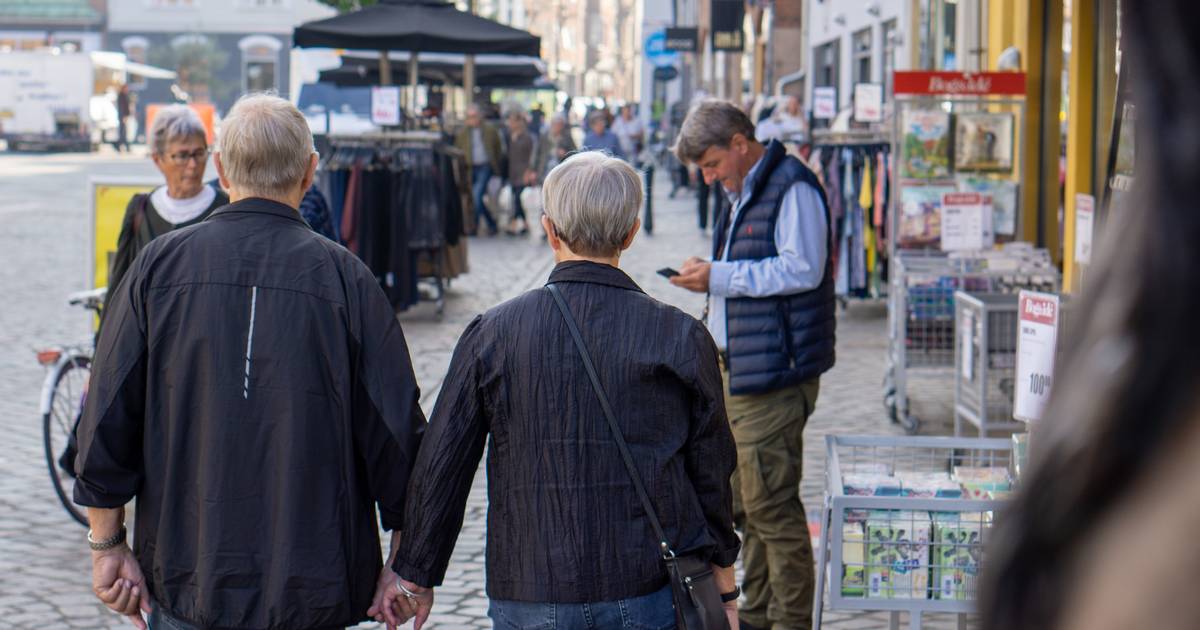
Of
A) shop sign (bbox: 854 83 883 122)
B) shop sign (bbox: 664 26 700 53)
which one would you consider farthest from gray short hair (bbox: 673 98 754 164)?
shop sign (bbox: 664 26 700 53)

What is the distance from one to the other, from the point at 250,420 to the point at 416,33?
1424 centimetres

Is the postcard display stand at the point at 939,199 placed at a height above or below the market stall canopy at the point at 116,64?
below

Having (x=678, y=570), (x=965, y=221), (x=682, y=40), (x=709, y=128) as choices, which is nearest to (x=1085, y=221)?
(x=709, y=128)

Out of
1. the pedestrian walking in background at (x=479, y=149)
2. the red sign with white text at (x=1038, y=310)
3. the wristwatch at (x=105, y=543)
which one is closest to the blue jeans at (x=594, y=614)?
the wristwatch at (x=105, y=543)

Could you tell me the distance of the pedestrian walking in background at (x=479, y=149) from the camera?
67.2 feet

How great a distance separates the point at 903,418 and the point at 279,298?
20.9 feet

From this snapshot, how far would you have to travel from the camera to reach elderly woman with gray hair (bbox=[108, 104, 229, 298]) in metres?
5.52

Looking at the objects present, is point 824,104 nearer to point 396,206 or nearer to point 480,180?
point 480,180

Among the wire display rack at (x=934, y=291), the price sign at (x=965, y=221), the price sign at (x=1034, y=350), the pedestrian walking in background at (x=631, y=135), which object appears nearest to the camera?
the price sign at (x=1034, y=350)

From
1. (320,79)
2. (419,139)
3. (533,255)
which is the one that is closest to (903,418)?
(419,139)

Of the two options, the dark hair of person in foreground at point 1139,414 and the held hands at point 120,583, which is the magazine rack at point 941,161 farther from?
the dark hair of person in foreground at point 1139,414

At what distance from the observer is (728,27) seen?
29.7 metres

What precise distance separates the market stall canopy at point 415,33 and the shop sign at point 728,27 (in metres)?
12.6

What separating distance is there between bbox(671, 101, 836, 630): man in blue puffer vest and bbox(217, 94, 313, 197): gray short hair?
191 cm
